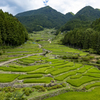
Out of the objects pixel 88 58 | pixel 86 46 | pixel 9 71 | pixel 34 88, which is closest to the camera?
pixel 34 88

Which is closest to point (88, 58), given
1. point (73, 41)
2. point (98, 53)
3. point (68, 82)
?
point (98, 53)

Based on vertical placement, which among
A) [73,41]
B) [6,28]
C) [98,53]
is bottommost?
[98,53]

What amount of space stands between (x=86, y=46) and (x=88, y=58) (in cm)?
3884

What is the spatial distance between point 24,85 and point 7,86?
13.2 ft

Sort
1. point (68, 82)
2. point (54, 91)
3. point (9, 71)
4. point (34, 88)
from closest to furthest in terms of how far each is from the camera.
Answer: point (54, 91), point (34, 88), point (68, 82), point (9, 71)

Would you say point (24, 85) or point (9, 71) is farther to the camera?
point (9, 71)

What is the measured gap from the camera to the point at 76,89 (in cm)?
2031

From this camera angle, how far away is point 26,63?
38812 mm

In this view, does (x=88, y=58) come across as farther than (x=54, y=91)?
Yes

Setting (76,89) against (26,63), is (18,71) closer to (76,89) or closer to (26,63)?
(26,63)

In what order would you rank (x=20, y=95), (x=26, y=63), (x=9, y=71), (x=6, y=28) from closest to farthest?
(x=20, y=95), (x=9, y=71), (x=26, y=63), (x=6, y=28)

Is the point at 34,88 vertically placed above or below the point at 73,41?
below

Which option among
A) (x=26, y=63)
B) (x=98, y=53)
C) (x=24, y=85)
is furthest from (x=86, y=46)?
(x=24, y=85)

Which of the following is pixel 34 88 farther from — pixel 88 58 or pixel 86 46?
pixel 86 46
